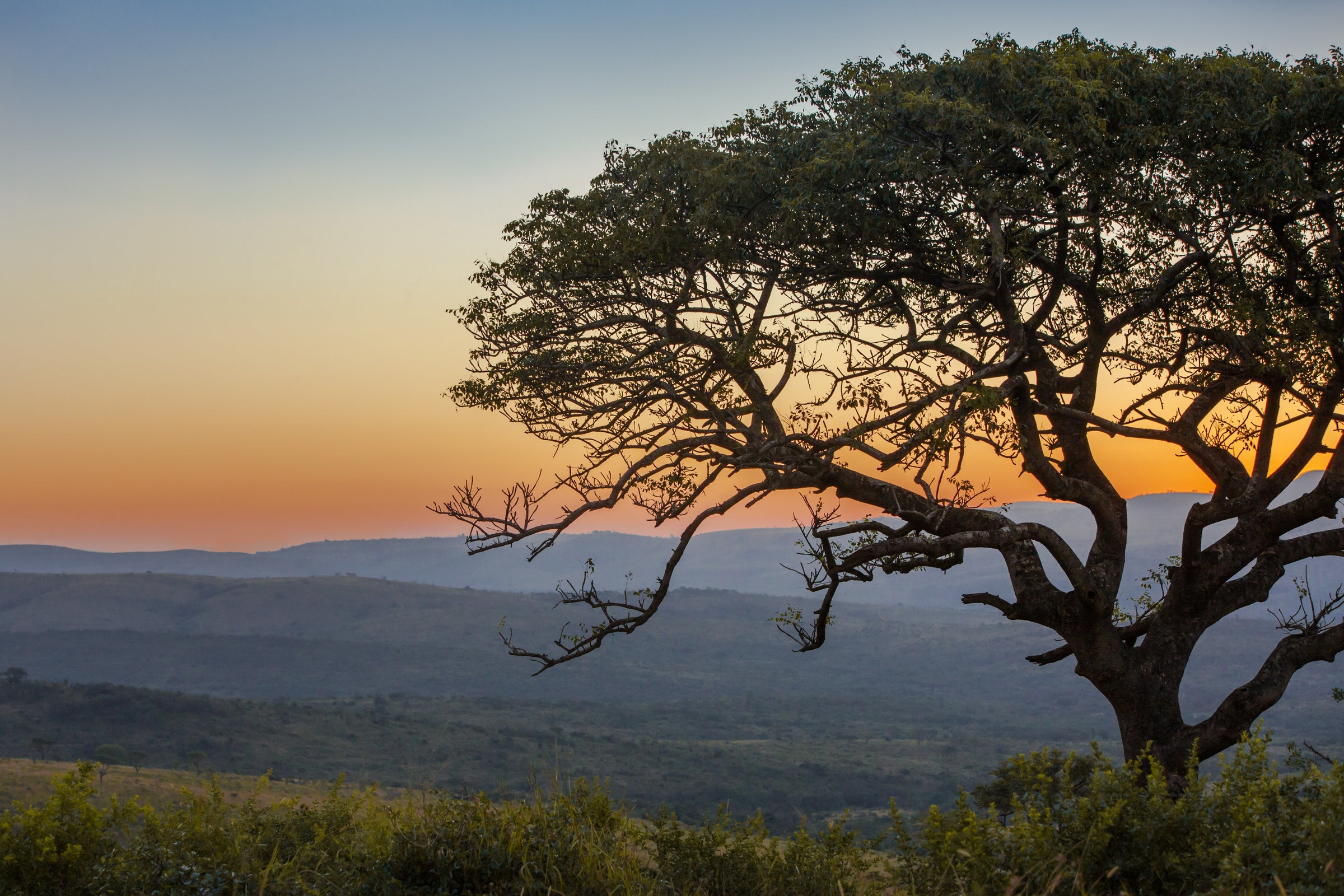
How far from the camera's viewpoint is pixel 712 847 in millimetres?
7492

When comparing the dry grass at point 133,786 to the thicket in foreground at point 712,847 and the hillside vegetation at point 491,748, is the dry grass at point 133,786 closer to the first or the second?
the hillside vegetation at point 491,748

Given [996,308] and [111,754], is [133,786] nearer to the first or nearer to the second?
[111,754]

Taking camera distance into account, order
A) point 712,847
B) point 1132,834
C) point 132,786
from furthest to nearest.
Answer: point 132,786 → point 712,847 → point 1132,834

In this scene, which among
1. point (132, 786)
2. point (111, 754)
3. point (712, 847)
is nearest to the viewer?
point (712, 847)

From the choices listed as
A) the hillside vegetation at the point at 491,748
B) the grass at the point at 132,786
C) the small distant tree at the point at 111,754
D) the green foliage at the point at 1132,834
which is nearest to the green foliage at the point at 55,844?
the green foliage at the point at 1132,834

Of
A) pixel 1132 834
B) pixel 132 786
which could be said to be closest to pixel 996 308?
pixel 1132 834

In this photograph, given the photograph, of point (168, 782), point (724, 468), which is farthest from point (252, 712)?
point (724, 468)

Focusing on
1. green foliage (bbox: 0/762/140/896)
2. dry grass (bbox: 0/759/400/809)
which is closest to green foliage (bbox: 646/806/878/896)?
green foliage (bbox: 0/762/140/896)

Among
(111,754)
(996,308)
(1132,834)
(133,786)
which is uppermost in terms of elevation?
(996,308)

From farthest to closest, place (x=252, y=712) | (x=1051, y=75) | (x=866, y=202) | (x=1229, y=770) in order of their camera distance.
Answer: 1. (x=252, y=712)
2. (x=866, y=202)
3. (x=1051, y=75)
4. (x=1229, y=770)

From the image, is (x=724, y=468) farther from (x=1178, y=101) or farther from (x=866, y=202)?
(x=1178, y=101)

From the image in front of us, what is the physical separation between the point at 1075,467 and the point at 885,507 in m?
2.74

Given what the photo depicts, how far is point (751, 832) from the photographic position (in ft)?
25.6

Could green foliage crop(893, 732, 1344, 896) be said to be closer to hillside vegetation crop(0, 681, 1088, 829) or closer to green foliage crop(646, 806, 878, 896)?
green foliage crop(646, 806, 878, 896)
